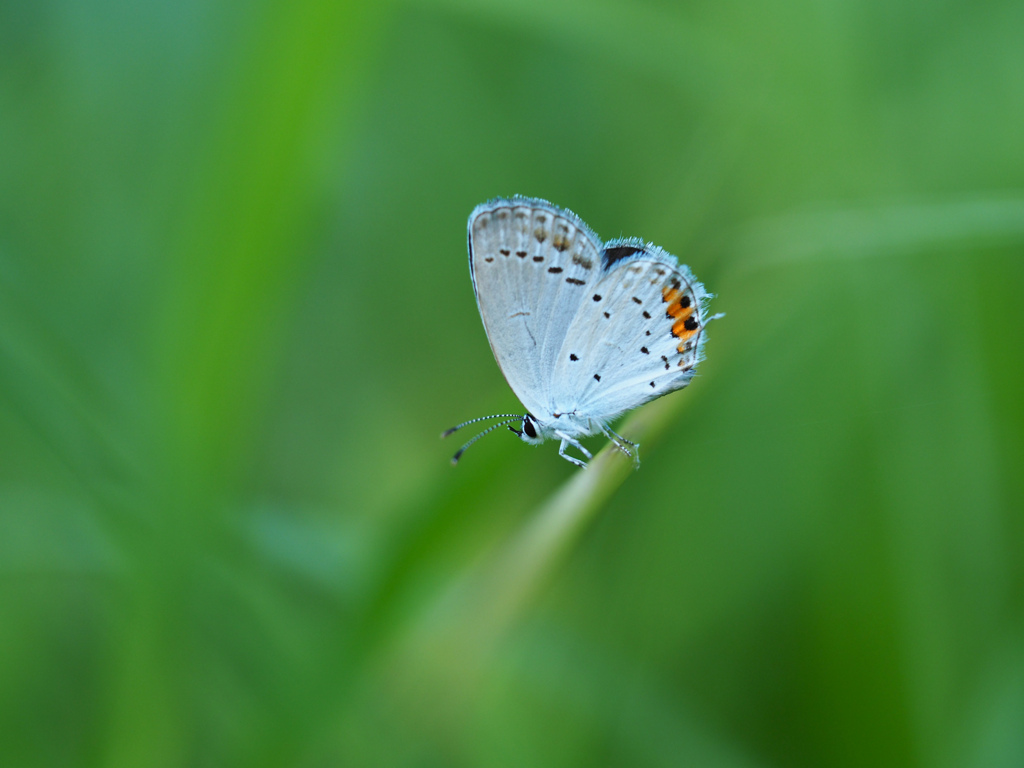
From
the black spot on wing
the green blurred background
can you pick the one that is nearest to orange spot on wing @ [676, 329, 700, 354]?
the green blurred background

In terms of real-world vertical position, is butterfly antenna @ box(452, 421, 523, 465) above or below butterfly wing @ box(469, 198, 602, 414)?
below

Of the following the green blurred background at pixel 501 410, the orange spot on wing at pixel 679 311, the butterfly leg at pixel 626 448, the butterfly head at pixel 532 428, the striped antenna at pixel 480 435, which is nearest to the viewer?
the butterfly leg at pixel 626 448

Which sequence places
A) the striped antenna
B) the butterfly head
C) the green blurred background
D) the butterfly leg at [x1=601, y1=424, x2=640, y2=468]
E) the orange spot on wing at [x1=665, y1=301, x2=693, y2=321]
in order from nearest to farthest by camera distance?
the butterfly leg at [x1=601, y1=424, x2=640, y2=468] → the green blurred background → the striped antenna → the butterfly head → the orange spot on wing at [x1=665, y1=301, x2=693, y2=321]

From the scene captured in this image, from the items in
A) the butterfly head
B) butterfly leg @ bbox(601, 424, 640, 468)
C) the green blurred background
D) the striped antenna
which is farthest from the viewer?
the butterfly head

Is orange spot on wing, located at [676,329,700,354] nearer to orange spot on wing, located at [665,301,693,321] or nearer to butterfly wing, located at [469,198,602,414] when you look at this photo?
orange spot on wing, located at [665,301,693,321]

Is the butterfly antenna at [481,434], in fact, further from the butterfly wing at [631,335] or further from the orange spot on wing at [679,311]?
the orange spot on wing at [679,311]

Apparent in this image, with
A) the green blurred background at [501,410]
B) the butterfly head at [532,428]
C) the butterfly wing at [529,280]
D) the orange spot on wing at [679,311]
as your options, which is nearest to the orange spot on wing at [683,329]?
the orange spot on wing at [679,311]

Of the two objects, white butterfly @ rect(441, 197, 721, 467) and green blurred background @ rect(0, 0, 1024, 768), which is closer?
green blurred background @ rect(0, 0, 1024, 768)

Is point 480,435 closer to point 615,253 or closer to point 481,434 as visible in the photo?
point 481,434
